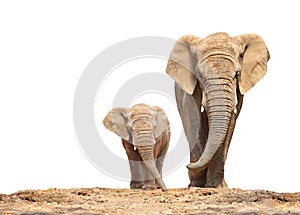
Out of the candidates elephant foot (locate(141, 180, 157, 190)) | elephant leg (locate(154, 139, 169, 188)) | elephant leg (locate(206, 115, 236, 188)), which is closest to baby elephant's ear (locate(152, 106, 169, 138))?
elephant leg (locate(154, 139, 169, 188))

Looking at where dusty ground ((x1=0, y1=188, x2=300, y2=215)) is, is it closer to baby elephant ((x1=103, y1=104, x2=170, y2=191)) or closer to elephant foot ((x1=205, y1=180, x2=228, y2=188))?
elephant foot ((x1=205, y1=180, x2=228, y2=188))

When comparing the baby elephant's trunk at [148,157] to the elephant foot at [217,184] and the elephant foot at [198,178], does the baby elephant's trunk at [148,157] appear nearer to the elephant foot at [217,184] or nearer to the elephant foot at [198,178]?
the elephant foot at [198,178]

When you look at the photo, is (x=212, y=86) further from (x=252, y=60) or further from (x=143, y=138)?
(x=143, y=138)

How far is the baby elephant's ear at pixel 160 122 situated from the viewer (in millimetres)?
12109

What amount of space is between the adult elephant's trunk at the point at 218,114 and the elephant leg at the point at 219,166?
53cm

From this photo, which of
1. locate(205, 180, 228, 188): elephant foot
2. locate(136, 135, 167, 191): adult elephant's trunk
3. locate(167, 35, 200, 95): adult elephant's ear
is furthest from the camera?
locate(136, 135, 167, 191): adult elephant's trunk

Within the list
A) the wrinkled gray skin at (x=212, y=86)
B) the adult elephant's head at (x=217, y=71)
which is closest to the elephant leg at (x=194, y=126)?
the wrinkled gray skin at (x=212, y=86)

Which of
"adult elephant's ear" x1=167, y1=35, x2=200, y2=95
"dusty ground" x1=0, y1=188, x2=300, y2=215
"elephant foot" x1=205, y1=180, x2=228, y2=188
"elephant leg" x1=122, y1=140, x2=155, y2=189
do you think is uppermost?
"adult elephant's ear" x1=167, y1=35, x2=200, y2=95

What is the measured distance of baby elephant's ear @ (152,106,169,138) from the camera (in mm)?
12109

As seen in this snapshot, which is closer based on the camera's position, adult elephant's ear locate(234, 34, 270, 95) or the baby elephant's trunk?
adult elephant's ear locate(234, 34, 270, 95)

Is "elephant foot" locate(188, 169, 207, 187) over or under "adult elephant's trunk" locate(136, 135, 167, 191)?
under

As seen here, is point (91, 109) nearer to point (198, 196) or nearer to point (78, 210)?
point (198, 196)

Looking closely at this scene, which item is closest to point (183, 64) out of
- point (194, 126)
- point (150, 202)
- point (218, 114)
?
point (194, 126)

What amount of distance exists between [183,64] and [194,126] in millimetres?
807
